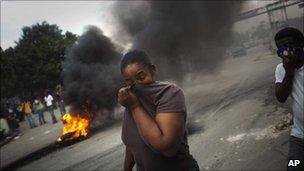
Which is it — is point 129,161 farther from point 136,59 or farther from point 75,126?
point 75,126

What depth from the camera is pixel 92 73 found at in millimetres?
14867

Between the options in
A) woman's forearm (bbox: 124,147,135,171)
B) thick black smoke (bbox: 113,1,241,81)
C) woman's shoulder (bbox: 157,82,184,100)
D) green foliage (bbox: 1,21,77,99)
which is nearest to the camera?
woman's shoulder (bbox: 157,82,184,100)

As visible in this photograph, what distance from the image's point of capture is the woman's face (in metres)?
2.10

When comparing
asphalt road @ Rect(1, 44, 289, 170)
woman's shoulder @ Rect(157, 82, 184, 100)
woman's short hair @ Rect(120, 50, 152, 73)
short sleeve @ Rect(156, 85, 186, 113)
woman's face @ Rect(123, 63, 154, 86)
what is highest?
woman's short hair @ Rect(120, 50, 152, 73)

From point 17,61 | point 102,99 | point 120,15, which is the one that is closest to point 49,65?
point 17,61

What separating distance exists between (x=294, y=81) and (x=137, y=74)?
58.1 inches

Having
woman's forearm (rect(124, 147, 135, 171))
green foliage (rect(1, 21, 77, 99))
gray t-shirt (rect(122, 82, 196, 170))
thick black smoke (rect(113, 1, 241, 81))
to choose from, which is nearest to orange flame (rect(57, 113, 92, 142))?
thick black smoke (rect(113, 1, 241, 81))

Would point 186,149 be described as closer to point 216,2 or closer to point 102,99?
point 102,99

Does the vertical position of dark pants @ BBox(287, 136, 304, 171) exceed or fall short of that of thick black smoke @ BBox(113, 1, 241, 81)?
it falls short

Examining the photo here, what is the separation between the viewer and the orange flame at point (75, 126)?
12.0 m

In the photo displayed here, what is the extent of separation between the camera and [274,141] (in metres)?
6.39

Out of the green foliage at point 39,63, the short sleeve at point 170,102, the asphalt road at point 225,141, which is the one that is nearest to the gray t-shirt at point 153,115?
the short sleeve at point 170,102

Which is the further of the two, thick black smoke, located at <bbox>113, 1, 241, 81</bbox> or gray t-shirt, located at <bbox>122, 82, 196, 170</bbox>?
Answer: thick black smoke, located at <bbox>113, 1, 241, 81</bbox>

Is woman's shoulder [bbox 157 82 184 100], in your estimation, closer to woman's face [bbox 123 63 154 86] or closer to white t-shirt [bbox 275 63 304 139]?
woman's face [bbox 123 63 154 86]
